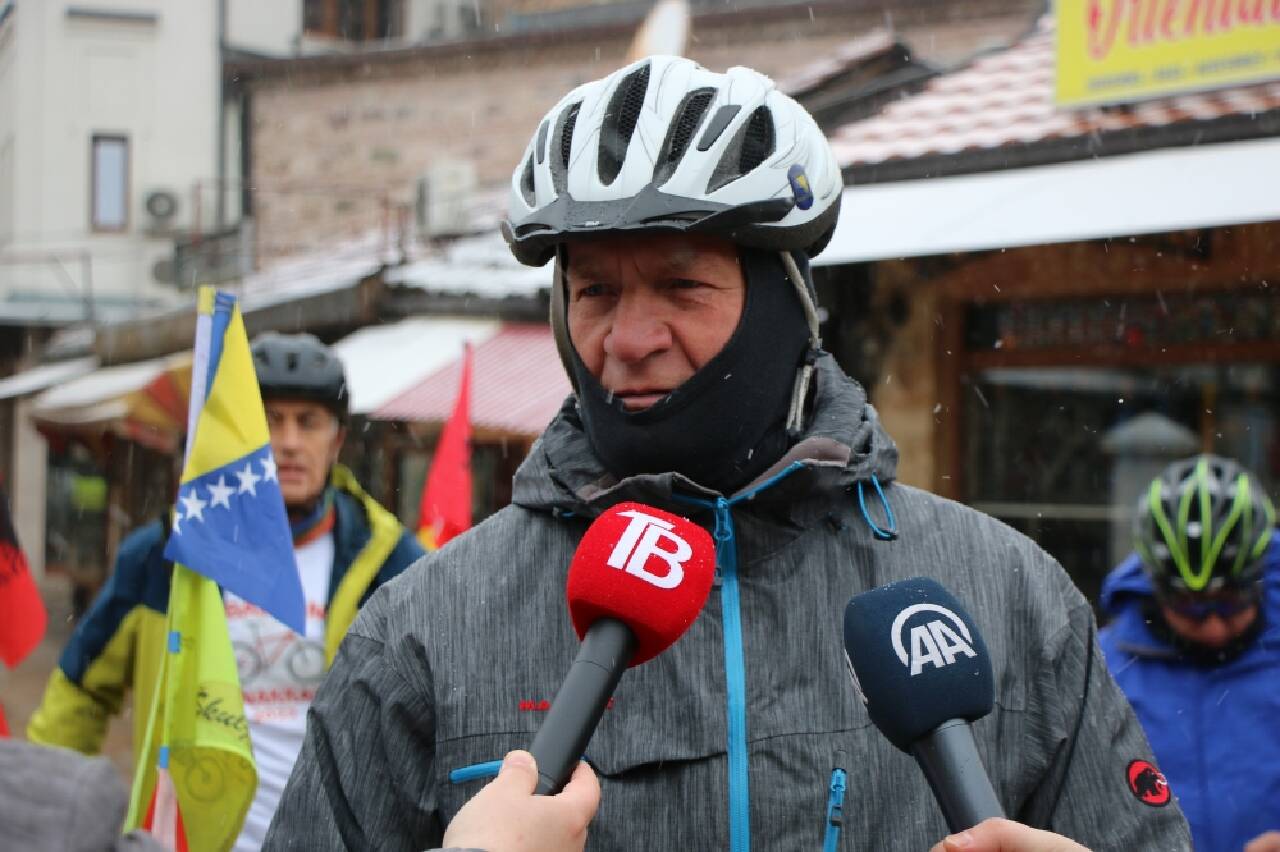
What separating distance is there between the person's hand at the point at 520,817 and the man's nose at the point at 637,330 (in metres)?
0.77

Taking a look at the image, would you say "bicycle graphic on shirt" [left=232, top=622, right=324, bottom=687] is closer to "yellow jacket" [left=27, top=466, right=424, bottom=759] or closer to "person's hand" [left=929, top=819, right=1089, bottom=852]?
"yellow jacket" [left=27, top=466, right=424, bottom=759]

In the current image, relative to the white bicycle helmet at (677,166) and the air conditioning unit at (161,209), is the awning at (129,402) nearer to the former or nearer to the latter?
the air conditioning unit at (161,209)

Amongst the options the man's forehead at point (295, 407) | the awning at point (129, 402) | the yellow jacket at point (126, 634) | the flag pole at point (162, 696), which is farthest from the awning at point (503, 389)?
the flag pole at point (162, 696)

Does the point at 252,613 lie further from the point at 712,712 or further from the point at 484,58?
the point at 484,58

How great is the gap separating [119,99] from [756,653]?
26.7 m

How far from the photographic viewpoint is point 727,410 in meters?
2.28

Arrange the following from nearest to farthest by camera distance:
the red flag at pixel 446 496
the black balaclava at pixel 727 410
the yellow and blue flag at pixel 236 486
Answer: the black balaclava at pixel 727 410, the yellow and blue flag at pixel 236 486, the red flag at pixel 446 496

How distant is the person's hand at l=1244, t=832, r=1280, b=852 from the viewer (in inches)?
153

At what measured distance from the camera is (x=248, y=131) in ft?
79.9

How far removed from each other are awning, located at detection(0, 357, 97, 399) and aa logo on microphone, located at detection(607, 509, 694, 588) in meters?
19.1

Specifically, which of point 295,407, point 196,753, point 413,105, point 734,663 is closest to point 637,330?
point 734,663

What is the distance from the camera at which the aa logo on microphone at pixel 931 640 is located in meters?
1.76

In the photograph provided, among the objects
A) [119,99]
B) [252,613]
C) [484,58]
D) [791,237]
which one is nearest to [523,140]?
[484,58]

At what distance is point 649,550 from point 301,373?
3.36 m
